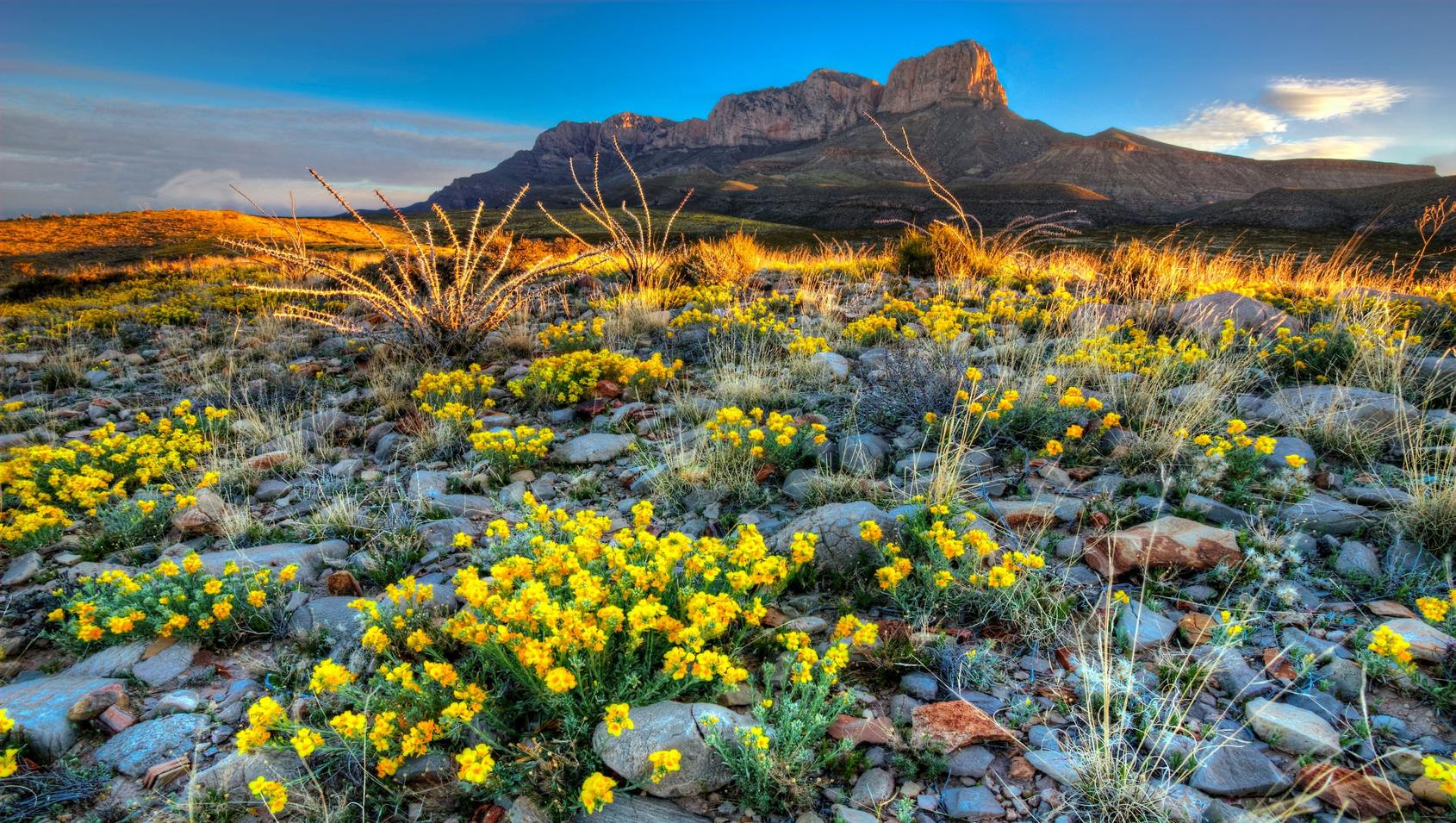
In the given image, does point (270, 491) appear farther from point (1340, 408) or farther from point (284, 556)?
point (1340, 408)

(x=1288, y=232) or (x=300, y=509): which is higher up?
(x=1288, y=232)

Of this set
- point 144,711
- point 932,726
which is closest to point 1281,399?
point 932,726

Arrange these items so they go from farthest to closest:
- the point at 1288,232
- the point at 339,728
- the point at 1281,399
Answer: the point at 1288,232 → the point at 1281,399 → the point at 339,728

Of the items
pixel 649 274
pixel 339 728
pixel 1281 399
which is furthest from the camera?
pixel 649 274

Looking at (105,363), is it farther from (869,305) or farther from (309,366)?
(869,305)

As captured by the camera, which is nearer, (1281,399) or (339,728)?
(339,728)

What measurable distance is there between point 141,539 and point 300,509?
0.87 meters

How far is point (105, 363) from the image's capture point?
8.75 metres

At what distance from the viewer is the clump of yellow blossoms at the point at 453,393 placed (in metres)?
5.81

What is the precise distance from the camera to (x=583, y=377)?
632cm

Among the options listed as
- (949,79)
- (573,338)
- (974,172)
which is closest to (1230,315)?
(573,338)

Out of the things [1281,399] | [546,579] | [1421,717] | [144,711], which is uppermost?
[1281,399]

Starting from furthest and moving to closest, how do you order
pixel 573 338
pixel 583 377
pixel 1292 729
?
pixel 573 338 → pixel 583 377 → pixel 1292 729

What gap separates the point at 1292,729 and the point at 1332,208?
301 ft
